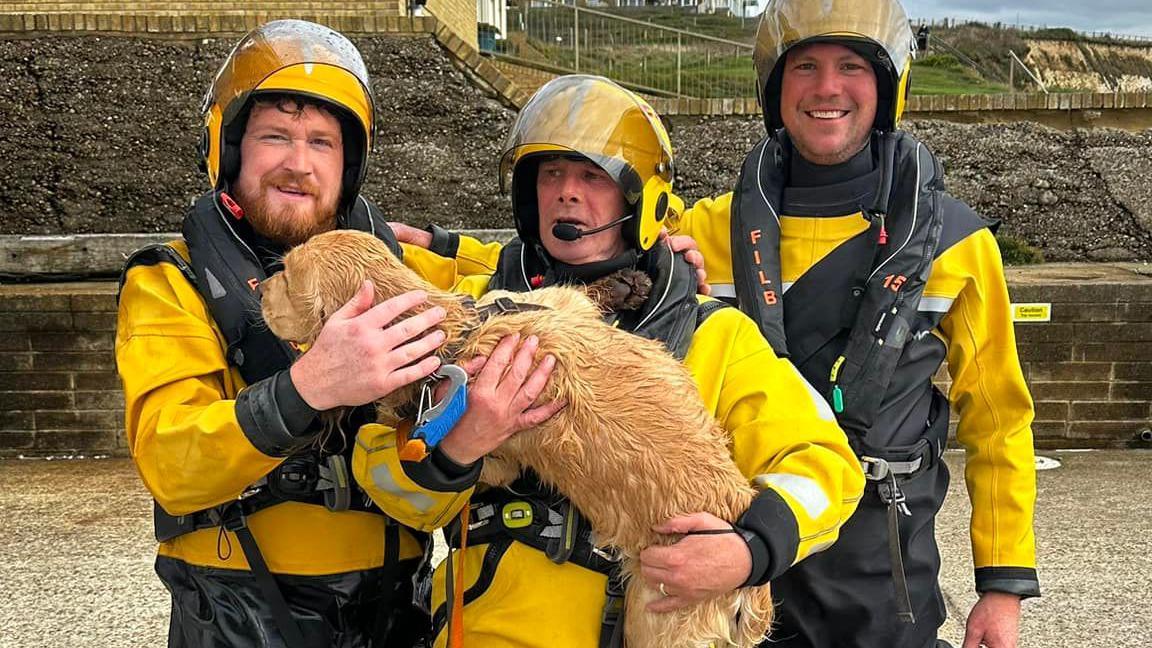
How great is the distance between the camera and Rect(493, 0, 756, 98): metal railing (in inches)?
506

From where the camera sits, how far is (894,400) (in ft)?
8.55

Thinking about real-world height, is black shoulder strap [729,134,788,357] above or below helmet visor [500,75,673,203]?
below

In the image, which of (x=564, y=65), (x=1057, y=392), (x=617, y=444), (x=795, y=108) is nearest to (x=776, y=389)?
(x=617, y=444)

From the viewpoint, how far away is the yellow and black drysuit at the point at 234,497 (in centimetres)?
203

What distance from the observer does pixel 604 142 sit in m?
2.32

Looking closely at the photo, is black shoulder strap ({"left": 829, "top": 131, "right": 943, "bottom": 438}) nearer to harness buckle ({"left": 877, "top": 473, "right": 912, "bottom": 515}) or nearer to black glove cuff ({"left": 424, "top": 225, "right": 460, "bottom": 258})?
harness buckle ({"left": 877, "top": 473, "right": 912, "bottom": 515})

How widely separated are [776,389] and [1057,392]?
19.3 ft

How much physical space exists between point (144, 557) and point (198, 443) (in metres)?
3.90

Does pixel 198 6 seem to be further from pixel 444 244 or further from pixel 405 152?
pixel 444 244

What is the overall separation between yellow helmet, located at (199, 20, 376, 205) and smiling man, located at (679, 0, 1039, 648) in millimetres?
1230

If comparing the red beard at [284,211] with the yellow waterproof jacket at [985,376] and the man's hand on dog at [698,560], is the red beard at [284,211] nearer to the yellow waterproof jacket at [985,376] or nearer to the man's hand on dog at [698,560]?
the man's hand on dog at [698,560]

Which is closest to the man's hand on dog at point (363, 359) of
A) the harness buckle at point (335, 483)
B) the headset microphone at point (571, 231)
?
the harness buckle at point (335, 483)

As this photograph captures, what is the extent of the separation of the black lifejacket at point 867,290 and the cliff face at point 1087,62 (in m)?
32.7

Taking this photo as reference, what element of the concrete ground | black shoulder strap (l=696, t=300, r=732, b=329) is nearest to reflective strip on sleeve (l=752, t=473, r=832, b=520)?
black shoulder strap (l=696, t=300, r=732, b=329)
